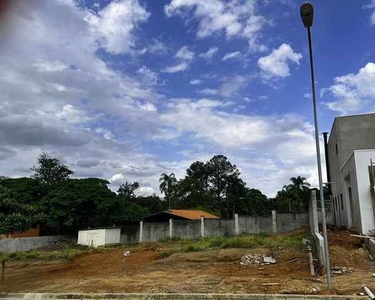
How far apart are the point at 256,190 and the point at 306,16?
60.5m

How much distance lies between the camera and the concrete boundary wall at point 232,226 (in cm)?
3055

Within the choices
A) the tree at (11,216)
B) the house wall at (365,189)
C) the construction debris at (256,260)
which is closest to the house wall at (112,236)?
the construction debris at (256,260)

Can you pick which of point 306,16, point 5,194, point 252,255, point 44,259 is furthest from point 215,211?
point 306,16

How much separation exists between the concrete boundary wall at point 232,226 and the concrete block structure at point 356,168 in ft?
21.0

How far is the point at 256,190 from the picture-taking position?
67750 mm

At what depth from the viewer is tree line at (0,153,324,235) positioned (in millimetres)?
18109

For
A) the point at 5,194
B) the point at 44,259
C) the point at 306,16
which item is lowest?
the point at 44,259

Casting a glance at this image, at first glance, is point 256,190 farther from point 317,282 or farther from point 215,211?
point 317,282

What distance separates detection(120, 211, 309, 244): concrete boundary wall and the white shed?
4.29 meters

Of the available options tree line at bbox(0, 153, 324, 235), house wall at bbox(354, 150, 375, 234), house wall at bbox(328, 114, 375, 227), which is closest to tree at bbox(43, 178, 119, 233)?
tree line at bbox(0, 153, 324, 235)

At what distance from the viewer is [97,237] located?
32969mm

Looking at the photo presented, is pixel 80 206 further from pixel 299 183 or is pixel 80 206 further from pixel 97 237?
pixel 299 183

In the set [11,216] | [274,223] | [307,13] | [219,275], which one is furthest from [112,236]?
[307,13]

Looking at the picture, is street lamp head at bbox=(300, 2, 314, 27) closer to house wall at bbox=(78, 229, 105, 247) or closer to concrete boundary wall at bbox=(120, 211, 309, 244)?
concrete boundary wall at bbox=(120, 211, 309, 244)
